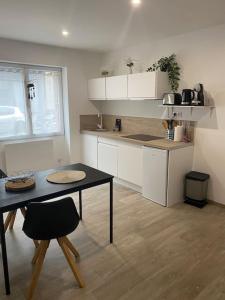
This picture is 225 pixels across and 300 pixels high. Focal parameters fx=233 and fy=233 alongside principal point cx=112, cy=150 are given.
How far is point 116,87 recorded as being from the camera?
4.18 m

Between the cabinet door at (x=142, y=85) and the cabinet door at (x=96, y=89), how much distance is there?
760 millimetres

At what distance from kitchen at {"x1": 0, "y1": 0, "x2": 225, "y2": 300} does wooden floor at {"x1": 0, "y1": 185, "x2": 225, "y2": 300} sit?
11 millimetres

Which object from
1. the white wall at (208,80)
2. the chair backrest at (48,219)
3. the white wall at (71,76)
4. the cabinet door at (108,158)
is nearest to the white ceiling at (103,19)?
the white wall at (208,80)

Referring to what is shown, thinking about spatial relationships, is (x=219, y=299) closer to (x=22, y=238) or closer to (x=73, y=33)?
(x=22, y=238)

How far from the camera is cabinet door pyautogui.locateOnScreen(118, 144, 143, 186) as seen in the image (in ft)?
12.0

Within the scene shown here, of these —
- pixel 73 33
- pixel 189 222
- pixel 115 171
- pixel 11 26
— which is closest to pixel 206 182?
pixel 189 222

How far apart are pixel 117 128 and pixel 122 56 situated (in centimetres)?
137

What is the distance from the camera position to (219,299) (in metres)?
1.78

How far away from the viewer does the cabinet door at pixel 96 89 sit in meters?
4.48

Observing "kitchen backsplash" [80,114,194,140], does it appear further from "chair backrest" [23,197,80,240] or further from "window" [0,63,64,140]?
"chair backrest" [23,197,80,240]

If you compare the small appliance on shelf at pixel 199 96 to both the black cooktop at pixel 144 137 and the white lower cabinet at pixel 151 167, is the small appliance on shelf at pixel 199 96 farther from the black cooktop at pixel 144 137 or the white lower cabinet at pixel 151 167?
the black cooktop at pixel 144 137

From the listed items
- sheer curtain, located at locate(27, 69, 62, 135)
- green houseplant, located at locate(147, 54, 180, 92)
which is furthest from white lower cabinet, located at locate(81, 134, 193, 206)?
sheer curtain, located at locate(27, 69, 62, 135)

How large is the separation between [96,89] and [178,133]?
1.98 meters

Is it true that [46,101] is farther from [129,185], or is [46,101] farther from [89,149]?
[129,185]
